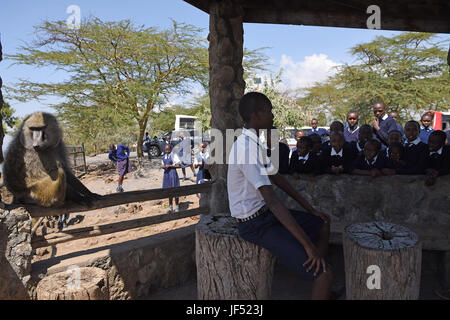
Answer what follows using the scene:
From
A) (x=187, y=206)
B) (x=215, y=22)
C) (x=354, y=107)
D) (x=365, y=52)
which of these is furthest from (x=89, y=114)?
(x=365, y=52)

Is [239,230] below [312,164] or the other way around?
below

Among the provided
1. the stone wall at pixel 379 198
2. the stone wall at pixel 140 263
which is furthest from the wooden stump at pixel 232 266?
the stone wall at pixel 379 198

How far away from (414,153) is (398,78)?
59.3 feet

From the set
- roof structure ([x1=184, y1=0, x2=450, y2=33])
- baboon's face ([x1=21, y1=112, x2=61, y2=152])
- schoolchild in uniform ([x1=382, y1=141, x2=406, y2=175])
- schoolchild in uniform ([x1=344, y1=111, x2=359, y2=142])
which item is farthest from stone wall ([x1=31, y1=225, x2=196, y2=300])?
schoolchild in uniform ([x1=344, y1=111, x2=359, y2=142])

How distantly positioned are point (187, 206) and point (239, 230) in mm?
6194

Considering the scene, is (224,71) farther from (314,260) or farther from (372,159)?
(314,260)

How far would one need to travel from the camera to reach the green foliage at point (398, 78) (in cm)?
1812

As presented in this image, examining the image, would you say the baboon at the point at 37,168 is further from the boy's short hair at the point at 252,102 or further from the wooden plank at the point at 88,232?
the boy's short hair at the point at 252,102

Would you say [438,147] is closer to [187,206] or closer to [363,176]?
[363,176]

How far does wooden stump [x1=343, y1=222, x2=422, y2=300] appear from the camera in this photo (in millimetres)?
1904

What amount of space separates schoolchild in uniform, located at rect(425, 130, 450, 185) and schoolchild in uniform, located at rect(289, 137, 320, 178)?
99 centimetres

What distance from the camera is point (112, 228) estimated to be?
2.99 metres

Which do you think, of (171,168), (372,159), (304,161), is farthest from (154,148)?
(372,159)

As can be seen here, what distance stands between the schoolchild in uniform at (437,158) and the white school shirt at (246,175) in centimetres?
187
